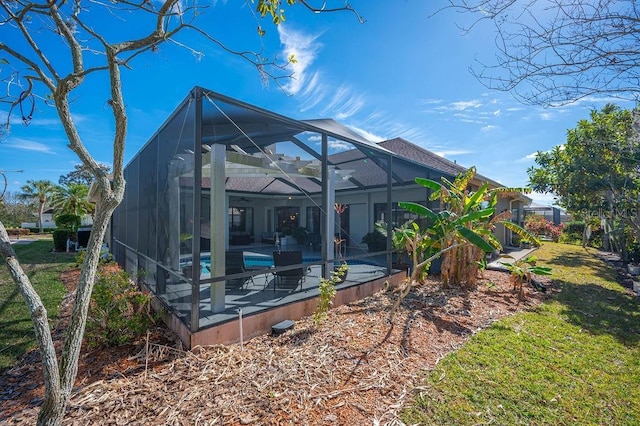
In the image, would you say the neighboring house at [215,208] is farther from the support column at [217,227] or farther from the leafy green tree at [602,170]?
the leafy green tree at [602,170]

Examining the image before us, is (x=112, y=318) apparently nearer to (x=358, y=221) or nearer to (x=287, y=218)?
(x=358, y=221)

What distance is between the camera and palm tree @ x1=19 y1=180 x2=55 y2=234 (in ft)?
128

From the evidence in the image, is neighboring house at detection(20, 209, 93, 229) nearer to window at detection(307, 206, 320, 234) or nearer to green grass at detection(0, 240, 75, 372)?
green grass at detection(0, 240, 75, 372)

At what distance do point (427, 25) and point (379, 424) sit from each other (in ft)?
15.6

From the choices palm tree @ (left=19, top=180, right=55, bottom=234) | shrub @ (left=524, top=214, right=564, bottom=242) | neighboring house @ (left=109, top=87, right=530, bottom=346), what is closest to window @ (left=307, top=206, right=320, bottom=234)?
neighboring house @ (left=109, top=87, right=530, bottom=346)

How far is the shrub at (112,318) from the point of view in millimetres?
4297

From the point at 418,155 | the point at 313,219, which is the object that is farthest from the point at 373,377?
the point at 313,219

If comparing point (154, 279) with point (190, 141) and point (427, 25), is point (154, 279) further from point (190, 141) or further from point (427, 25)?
point (427, 25)

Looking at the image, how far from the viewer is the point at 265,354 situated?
4.04 metres

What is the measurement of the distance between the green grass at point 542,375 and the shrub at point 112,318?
4.06 meters

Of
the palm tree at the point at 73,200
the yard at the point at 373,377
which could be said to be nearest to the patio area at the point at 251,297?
the yard at the point at 373,377

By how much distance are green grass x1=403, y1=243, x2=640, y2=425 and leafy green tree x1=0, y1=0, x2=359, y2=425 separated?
3.14 metres

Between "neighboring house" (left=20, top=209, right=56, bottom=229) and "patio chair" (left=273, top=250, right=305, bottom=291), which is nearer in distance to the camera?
"patio chair" (left=273, top=250, right=305, bottom=291)

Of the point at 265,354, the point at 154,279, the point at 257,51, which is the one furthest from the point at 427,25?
the point at 154,279
